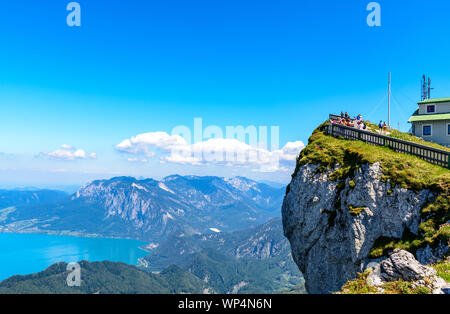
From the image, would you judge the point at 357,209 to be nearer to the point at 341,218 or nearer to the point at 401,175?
the point at 341,218

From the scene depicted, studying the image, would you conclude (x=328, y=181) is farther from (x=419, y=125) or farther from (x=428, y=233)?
(x=419, y=125)

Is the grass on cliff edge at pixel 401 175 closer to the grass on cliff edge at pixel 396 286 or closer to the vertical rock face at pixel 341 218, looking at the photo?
the vertical rock face at pixel 341 218

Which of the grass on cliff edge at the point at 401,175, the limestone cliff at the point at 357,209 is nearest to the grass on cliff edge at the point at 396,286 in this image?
the limestone cliff at the point at 357,209

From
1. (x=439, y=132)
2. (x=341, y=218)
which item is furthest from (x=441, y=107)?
(x=341, y=218)

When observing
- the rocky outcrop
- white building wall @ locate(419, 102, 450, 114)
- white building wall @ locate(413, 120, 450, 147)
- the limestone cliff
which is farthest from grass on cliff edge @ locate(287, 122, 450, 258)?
white building wall @ locate(419, 102, 450, 114)
